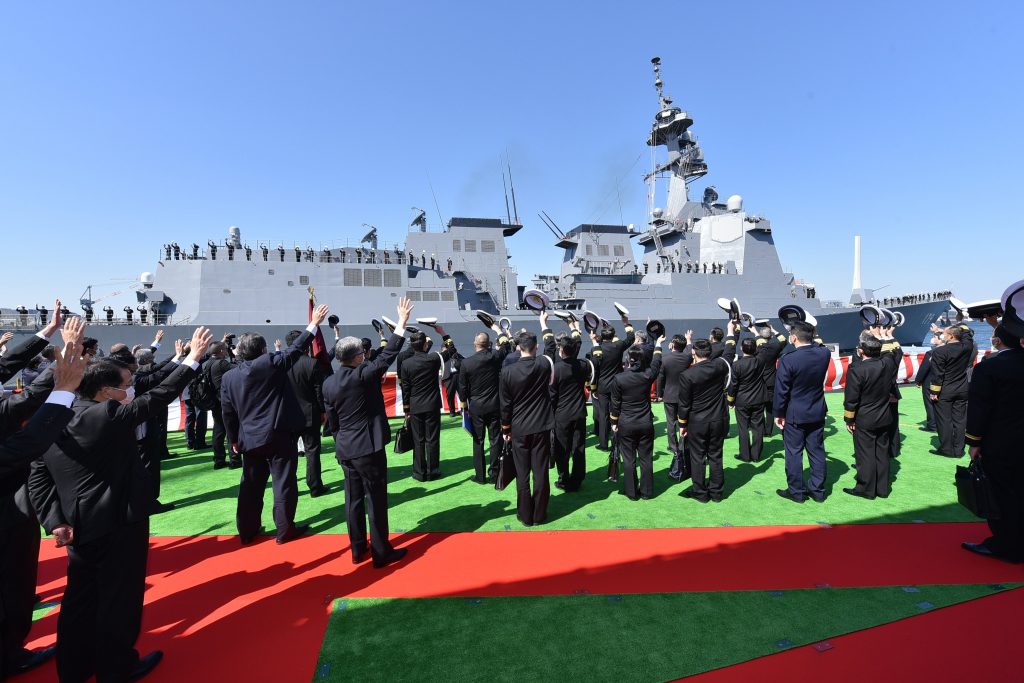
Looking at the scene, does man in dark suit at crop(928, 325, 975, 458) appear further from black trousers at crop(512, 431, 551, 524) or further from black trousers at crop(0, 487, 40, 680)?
black trousers at crop(0, 487, 40, 680)

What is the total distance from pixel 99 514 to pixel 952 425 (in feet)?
32.2

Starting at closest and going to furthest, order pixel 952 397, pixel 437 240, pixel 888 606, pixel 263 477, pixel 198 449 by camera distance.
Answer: pixel 888 606 < pixel 263 477 < pixel 952 397 < pixel 198 449 < pixel 437 240

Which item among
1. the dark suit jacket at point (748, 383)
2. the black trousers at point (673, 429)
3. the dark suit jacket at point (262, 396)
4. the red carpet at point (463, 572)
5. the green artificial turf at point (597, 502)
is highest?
the dark suit jacket at point (262, 396)

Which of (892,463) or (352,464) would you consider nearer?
(352,464)

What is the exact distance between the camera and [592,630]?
9.49 feet

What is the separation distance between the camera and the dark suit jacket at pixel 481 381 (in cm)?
606

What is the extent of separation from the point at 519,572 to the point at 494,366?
2911 mm

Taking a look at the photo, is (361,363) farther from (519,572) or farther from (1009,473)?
(1009,473)

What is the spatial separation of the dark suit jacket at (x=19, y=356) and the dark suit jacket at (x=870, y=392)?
23.5 feet

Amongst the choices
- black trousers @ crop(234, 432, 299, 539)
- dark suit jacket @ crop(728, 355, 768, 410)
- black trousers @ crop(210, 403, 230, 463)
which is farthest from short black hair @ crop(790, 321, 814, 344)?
black trousers @ crop(210, 403, 230, 463)

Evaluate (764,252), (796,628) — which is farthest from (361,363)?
(764,252)

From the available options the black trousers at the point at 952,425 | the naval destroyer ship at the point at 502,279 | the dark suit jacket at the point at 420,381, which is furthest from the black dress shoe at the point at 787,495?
the naval destroyer ship at the point at 502,279

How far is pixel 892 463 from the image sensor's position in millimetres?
6453

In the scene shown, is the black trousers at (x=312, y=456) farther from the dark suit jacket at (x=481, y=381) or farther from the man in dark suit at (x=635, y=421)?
the man in dark suit at (x=635, y=421)
